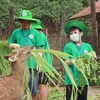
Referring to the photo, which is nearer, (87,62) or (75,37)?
(87,62)

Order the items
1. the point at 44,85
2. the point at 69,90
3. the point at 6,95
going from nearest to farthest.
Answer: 1. the point at 6,95
2. the point at 69,90
3. the point at 44,85

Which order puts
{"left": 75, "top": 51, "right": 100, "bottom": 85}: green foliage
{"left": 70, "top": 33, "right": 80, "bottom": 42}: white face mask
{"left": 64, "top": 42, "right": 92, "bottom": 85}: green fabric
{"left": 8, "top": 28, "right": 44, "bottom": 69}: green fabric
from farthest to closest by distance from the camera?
{"left": 8, "top": 28, "right": 44, "bottom": 69}: green fabric, {"left": 70, "top": 33, "right": 80, "bottom": 42}: white face mask, {"left": 64, "top": 42, "right": 92, "bottom": 85}: green fabric, {"left": 75, "top": 51, "right": 100, "bottom": 85}: green foliage

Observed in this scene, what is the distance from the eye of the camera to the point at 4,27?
24344mm

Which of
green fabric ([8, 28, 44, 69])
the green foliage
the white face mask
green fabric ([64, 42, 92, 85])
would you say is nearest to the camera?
the green foliage

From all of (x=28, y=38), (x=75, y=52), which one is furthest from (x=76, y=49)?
(x=28, y=38)

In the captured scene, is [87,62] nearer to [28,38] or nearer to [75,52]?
[75,52]

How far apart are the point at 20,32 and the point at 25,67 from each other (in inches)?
53.9

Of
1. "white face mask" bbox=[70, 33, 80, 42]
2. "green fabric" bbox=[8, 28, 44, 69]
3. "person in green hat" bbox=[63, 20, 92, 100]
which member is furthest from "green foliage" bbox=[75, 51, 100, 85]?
"green fabric" bbox=[8, 28, 44, 69]

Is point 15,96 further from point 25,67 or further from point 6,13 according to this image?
point 6,13

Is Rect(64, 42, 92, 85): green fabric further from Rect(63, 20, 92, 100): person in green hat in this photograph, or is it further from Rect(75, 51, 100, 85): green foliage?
Rect(75, 51, 100, 85): green foliage

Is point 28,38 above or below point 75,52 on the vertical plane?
above

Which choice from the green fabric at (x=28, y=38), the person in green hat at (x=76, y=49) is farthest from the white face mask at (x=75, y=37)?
the green fabric at (x=28, y=38)

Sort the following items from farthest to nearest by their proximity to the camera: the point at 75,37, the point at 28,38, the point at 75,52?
1. the point at 28,38
2. the point at 75,37
3. the point at 75,52

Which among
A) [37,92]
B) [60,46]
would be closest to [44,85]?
[37,92]
